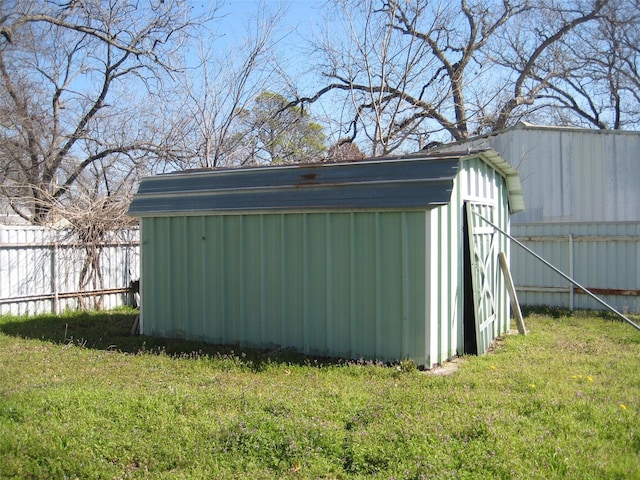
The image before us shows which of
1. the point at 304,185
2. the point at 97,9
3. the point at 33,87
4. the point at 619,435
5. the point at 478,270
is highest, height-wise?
the point at 97,9

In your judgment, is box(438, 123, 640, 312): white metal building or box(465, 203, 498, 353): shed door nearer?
box(465, 203, 498, 353): shed door

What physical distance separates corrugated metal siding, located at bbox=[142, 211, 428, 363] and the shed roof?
17 centimetres

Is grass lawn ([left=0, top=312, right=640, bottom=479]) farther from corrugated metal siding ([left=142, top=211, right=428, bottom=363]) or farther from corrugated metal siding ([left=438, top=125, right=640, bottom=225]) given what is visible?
corrugated metal siding ([left=438, top=125, right=640, bottom=225])

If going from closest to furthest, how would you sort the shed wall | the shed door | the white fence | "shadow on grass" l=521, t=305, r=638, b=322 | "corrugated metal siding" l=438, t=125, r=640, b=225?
the shed wall → the shed door → "shadow on grass" l=521, t=305, r=638, b=322 → the white fence → "corrugated metal siding" l=438, t=125, r=640, b=225

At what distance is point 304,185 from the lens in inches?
308

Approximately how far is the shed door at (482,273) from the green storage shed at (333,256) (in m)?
0.03

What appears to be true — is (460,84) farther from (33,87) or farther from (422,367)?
(422,367)

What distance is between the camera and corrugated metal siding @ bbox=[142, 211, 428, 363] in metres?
7.12

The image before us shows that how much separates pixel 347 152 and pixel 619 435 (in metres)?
15.7

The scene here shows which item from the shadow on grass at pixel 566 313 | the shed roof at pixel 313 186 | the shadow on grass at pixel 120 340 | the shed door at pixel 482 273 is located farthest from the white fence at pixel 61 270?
the shadow on grass at pixel 566 313

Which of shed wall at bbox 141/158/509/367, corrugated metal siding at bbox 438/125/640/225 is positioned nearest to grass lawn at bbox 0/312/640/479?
shed wall at bbox 141/158/509/367

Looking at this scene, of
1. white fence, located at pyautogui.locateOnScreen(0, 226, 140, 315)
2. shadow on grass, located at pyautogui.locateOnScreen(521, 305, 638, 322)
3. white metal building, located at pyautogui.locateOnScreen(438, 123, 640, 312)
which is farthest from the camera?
white metal building, located at pyautogui.locateOnScreen(438, 123, 640, 312)

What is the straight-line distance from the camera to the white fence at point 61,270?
36.8 ft

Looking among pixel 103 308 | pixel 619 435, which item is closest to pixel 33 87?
pixel 103 308
